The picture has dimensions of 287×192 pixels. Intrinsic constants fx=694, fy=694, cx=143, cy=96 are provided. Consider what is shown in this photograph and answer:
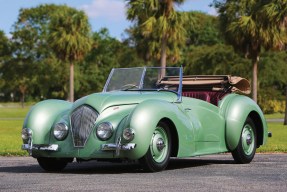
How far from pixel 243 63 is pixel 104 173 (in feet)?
161

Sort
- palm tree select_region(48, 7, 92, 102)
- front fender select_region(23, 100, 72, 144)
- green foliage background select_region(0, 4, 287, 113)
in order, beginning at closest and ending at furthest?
1. front fender select_region(23, 100, 72, 144)
2. palm tree select_region(48, 7, 92, 102)
3. green foliage background select_region(0, 4, 287, 113)

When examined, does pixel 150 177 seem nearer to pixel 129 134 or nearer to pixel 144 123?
pixel 129 134

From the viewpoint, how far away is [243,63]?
58.3 metres

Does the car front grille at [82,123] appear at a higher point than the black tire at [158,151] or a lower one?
higher

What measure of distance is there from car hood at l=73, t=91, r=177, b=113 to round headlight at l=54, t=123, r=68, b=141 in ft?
1.08

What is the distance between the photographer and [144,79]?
1164 cm

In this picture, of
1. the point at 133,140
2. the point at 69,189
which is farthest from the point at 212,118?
the point at 69,189

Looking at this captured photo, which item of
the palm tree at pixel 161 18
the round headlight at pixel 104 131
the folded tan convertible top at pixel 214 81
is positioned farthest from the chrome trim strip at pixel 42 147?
the palm tree at pixel 161 18

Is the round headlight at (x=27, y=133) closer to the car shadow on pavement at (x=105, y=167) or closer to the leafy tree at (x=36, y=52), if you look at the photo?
the car shadow on pavement at (x=105, y=167)

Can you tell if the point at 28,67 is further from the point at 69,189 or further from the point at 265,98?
the point at 69,189

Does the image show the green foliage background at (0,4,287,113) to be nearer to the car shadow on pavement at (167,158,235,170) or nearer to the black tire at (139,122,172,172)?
the car shadow on pavement at (167,158,235,170)

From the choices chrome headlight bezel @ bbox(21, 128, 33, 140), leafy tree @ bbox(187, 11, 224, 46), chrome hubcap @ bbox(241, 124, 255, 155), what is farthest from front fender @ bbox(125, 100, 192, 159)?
leafy tree @ bbox(187, 11, 224, 46)

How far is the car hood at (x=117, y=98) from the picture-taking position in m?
10.0

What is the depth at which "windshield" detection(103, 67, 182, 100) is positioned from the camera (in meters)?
11.5
